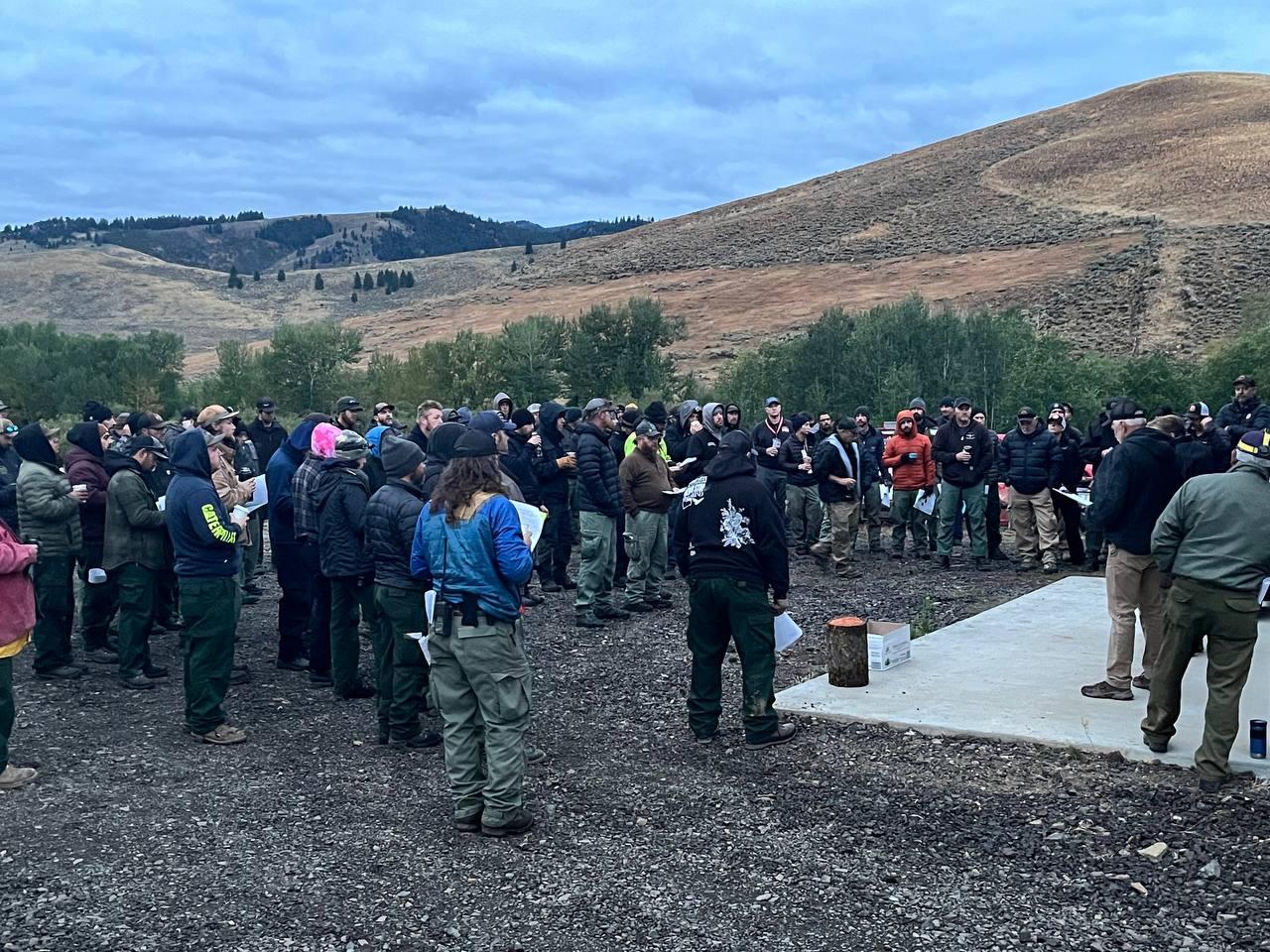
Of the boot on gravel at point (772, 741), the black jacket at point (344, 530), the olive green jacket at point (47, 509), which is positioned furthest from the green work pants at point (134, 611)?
the boot on gravel at point (772, 741)

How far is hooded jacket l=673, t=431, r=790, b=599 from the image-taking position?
6.70 meters

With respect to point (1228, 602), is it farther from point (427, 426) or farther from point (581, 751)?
point (427, 426)

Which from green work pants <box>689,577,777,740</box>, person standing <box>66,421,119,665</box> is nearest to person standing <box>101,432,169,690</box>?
person standing <box>66,421,119,665</box>

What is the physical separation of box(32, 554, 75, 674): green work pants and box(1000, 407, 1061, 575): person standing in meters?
9.77

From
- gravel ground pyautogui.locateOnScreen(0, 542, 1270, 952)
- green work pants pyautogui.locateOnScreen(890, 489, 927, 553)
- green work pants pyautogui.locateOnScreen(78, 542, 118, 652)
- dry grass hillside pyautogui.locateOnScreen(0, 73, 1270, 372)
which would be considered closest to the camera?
gravel ground pyautogui.locateOnScreen(0, 542, 1270, 952)

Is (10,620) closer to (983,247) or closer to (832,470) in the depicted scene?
(832,470)

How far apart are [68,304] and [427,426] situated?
11375cm

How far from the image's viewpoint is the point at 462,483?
219 inches

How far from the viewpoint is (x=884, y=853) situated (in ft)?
17.4

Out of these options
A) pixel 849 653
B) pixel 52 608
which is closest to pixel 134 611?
pixel 52 608

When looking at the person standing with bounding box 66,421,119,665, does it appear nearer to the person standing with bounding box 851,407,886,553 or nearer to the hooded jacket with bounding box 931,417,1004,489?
the person standing with bounding box 851,407,886,553

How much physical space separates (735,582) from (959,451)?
7.53 metres

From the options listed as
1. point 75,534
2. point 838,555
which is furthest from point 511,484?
point 838,555

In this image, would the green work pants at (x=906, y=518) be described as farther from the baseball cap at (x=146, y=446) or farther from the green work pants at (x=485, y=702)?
the green work pants at (x=485, y=702)
